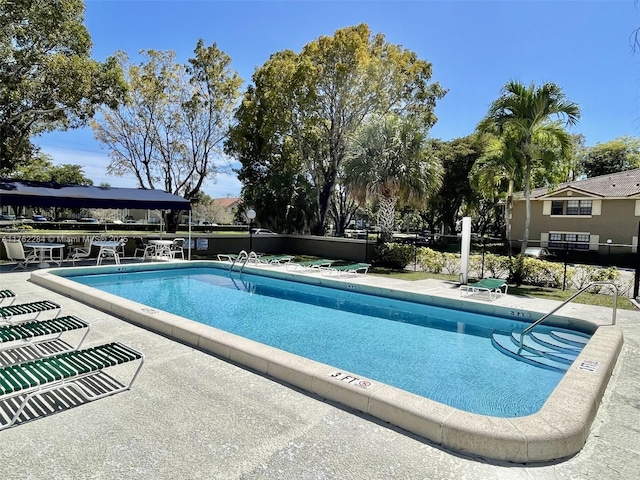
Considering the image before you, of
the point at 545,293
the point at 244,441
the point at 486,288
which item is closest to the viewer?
the point at 244,441

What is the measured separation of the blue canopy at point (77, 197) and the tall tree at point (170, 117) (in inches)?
372

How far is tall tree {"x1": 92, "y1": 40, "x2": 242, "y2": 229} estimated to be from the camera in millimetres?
22438

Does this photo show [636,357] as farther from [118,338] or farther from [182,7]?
[182,7]

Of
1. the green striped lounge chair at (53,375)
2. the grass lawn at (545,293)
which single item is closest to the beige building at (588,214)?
the grass lawn at (545,293)

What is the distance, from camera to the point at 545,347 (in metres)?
6.89

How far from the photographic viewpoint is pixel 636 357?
551 cm

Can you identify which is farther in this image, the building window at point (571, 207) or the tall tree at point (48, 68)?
the building window at point (571, 207)

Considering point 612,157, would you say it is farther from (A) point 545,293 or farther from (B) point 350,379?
(B) point 350,379

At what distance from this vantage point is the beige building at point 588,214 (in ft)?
76.6

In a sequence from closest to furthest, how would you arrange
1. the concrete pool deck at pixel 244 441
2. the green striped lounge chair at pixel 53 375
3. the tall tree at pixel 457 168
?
1. the concrete pool deck at pixel 244 441
2. the green striped lounge chair at pixel 53 375
3. the tall tree at pixel 457 168

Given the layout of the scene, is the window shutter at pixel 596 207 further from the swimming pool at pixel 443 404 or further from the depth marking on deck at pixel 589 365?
the depth marking on deck at pixel 589 365

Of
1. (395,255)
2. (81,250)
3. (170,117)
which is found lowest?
(395,255)

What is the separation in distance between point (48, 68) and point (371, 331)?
14929 mm

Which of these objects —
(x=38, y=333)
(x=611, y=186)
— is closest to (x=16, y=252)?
(x=38, y=333)
